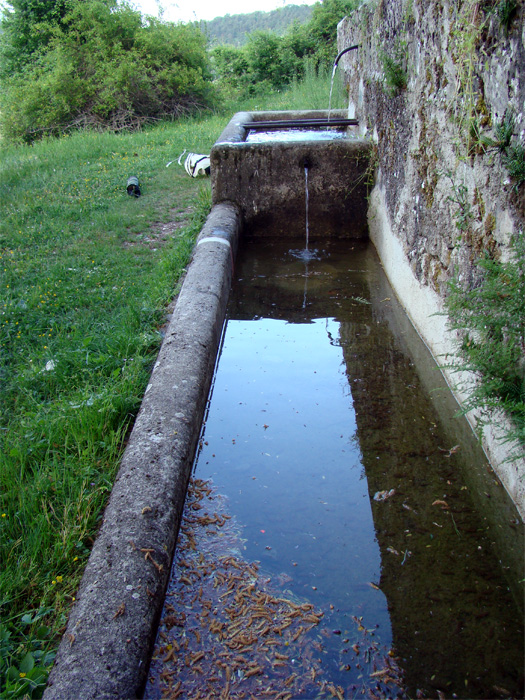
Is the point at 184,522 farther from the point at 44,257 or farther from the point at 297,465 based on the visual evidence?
the point at 44,257

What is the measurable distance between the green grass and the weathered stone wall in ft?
5.81

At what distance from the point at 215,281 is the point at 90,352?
3.34 ft

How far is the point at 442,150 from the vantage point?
3.18 metres

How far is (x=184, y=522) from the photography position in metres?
2.25

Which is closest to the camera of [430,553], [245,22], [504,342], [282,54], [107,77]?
[430,553]

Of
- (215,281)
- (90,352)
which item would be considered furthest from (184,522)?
(215,281)

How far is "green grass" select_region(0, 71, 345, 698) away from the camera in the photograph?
1891mm

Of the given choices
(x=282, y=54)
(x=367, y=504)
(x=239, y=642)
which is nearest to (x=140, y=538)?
(x=239, y=642)

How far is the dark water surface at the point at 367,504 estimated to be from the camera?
171 cm

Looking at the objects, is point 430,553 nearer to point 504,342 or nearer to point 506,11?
point 504,342

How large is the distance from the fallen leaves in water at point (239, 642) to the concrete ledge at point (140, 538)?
0.10 metres

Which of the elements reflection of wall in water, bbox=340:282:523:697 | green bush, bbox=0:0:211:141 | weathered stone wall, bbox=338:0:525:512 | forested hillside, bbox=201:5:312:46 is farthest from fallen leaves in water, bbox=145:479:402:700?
forested hillside, bbox=201:5:312:46

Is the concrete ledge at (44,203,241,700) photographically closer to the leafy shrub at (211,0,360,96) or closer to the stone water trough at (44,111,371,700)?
the stone water trough at (44,111,371,700)

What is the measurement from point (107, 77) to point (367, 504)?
41.9ft
